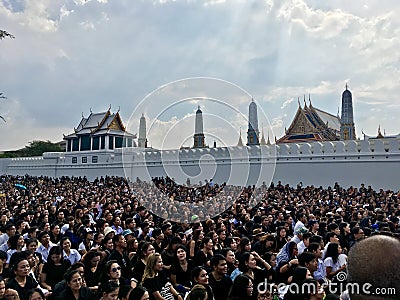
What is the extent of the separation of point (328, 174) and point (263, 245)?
18232mm

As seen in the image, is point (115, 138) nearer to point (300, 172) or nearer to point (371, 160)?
point (300, 172)

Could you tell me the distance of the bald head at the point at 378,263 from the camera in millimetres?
1439

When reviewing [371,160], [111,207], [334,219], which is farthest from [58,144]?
[334,219]

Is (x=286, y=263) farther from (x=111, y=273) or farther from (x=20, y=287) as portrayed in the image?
(x=20, y=287)

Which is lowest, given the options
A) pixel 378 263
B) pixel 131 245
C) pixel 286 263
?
pixel 286 263

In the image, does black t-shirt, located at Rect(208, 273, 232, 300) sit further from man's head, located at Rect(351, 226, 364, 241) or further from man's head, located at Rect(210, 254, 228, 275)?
man's head, located at Rect(351, 226, 364, 241)

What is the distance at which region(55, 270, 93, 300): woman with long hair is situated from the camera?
439cm

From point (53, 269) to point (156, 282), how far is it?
5.15 ft

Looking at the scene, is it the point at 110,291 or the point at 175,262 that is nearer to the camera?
the point at 110,291

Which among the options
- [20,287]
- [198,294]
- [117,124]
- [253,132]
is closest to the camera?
[198,294]

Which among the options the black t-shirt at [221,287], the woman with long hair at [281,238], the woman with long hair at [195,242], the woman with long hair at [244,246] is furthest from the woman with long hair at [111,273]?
the woman with long hair at [281,238]

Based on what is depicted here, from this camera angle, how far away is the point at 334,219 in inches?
363

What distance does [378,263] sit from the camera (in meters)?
1.46

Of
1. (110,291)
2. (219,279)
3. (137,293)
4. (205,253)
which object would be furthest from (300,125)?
(137,293)
